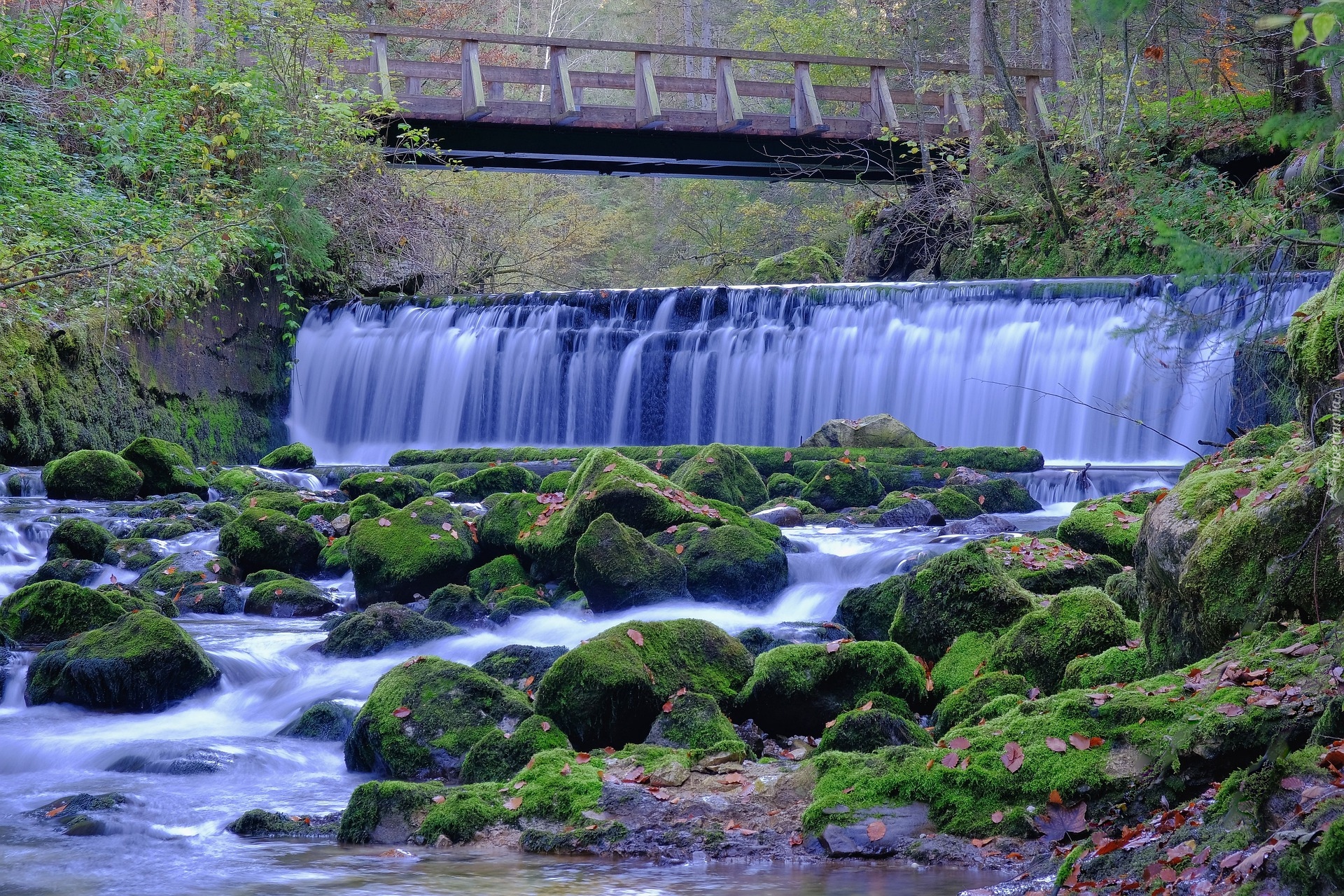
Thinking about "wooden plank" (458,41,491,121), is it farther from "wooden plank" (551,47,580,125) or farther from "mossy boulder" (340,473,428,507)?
"mossy boulder" (340,473,428,507)

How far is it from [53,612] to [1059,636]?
20.6 feet

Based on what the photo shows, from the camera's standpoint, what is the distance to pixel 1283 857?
2.95 m

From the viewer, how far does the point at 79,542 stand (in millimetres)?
10023

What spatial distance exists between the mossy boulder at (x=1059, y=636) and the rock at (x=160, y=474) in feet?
33.2

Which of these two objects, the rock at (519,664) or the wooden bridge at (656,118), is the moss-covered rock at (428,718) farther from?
the wooden bridge at (656,118)

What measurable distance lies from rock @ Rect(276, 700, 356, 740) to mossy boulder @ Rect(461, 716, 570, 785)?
1.50 metres

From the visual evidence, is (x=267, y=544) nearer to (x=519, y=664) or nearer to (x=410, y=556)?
(x=410, y=556)

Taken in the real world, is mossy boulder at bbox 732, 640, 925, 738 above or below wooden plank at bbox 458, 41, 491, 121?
below

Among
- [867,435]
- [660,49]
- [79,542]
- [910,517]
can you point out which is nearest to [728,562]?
[910,517]

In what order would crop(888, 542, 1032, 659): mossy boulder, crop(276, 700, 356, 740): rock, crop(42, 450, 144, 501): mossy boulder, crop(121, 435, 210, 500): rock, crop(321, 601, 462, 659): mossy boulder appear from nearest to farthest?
crop(888, 542, 1032, 659): mossy boulder → crop(276, 700, 356, 740): rock → crop(321, 601, 462, 659): mossy boulder → crop(42, 450, 144, 501): mossy boulder → crop(121, 435, 210, 500): rock

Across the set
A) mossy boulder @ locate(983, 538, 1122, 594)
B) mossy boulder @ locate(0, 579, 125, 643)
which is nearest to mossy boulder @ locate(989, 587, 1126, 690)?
mossy boulder @ locate(983, 538, 1122, 594)

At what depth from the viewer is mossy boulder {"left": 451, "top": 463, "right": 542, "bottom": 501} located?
12.0m

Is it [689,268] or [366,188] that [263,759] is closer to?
[366,188]

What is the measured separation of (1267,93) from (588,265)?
70.8 feet
